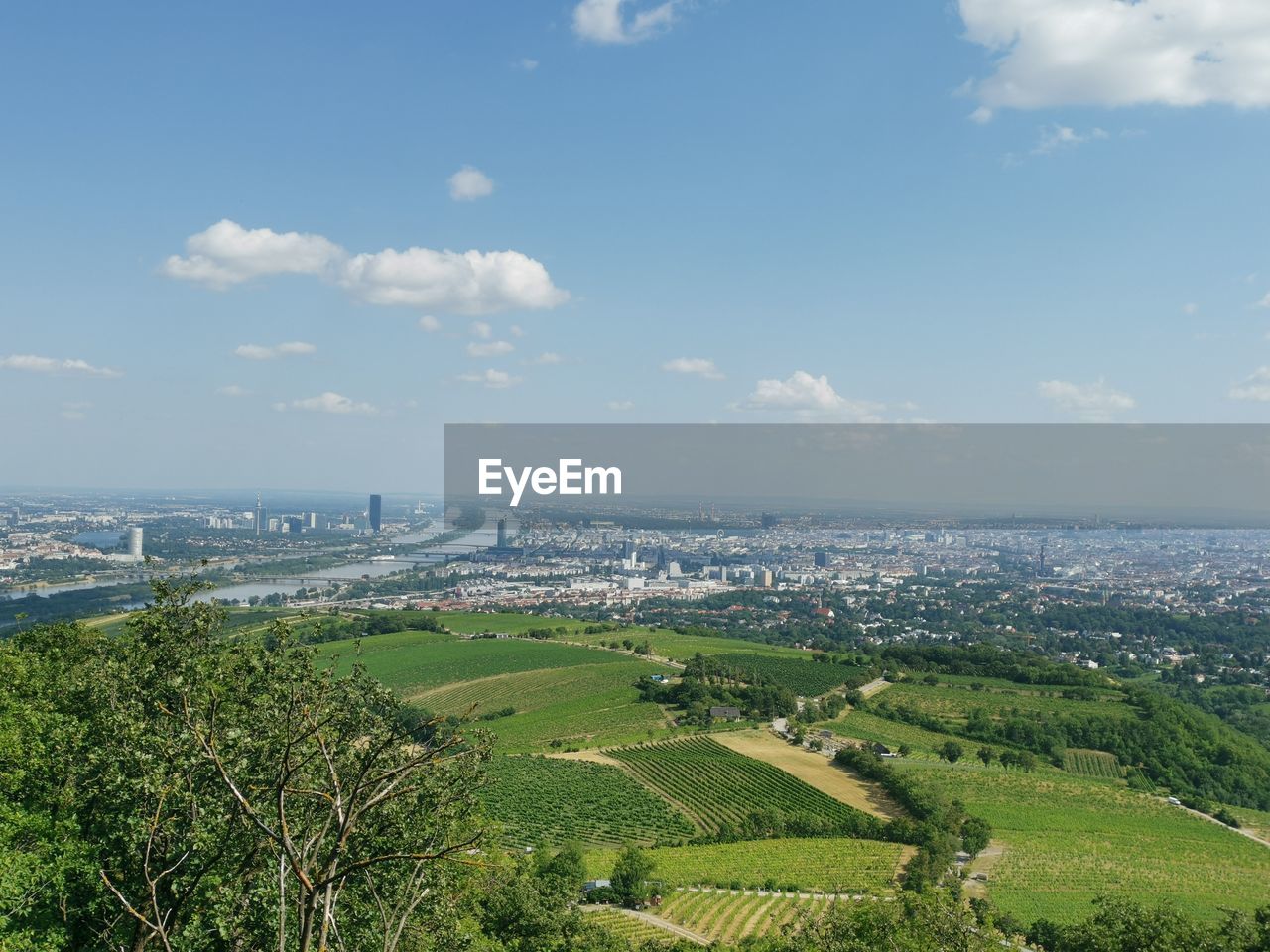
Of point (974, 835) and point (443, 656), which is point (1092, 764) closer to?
point (974, 835)

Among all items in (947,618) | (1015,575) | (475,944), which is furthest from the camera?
(1015,575)

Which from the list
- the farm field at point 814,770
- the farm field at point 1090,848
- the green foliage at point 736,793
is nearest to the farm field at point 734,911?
the farm field at point 1090,848

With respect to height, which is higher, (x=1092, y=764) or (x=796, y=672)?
(x=796, y=672)

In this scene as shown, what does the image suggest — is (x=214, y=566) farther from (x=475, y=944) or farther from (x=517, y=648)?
(x=475, y=944)

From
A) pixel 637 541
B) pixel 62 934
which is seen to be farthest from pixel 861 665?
pixel 637 541

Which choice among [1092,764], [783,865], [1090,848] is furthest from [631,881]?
[1092,764]
